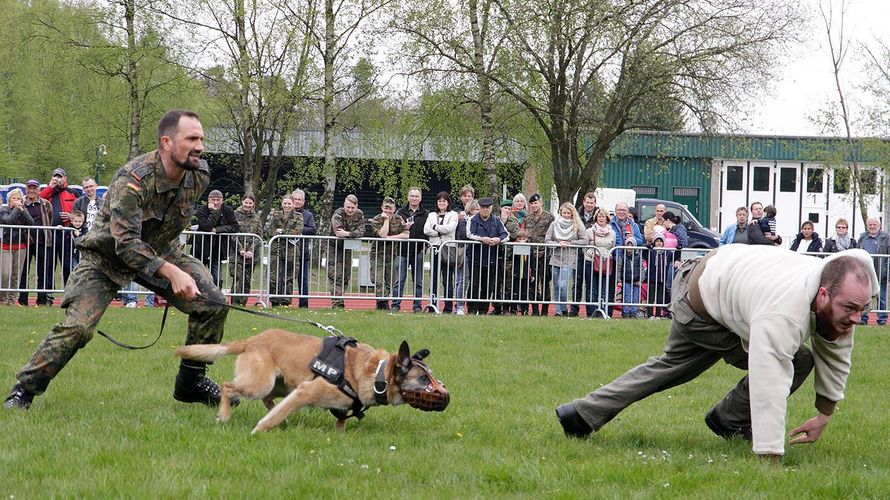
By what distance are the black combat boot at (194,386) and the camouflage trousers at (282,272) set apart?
8028 millimetres

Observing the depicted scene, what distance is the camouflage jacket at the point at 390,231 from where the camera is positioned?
15195 millimetres

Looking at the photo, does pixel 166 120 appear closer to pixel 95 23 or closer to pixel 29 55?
pixel 95 23

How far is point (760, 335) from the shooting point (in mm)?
4918

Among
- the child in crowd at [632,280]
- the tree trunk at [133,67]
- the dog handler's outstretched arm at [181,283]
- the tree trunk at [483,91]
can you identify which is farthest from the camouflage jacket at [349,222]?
the tree trunk at [133,67]

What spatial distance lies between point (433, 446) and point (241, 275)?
9.85 metres

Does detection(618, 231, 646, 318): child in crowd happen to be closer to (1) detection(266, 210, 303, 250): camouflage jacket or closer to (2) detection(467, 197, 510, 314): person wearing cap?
(2) detection(467, 197, 510, 314): person wearing cap

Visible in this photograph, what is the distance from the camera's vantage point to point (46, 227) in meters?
14.4

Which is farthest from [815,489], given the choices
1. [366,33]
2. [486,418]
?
[366,33]

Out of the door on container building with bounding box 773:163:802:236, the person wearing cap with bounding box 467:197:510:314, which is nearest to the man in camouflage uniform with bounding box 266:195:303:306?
the person wearing cap with bounding box 467:197:510:314

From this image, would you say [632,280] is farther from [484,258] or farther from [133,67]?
[133,67]

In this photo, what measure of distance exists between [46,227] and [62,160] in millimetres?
30318

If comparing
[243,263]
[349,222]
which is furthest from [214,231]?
[349,222]

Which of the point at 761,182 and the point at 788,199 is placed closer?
the point at 788,199

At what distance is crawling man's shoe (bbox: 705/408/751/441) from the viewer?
6.24m
